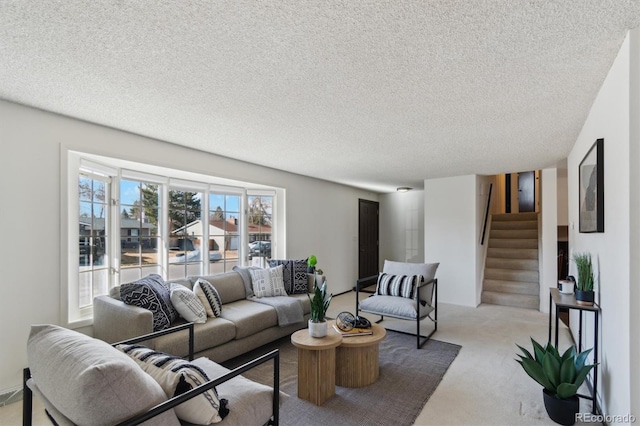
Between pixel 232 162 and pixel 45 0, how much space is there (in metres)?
2.98

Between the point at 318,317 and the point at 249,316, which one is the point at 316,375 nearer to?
the point at 318,317

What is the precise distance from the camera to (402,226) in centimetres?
775

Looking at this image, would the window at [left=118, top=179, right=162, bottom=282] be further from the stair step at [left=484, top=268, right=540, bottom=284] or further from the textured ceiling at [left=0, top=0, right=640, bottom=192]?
the stair step at [left=484, top=268, right=540, bottom=284]

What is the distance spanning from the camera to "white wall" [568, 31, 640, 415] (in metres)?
1.58

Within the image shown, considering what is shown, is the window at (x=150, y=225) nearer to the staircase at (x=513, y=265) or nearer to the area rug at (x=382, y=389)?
the area rug at (x=382, y=389)

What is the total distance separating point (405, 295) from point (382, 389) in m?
1.46

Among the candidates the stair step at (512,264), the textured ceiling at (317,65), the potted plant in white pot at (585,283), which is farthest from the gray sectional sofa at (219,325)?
the stair step at (512,264)

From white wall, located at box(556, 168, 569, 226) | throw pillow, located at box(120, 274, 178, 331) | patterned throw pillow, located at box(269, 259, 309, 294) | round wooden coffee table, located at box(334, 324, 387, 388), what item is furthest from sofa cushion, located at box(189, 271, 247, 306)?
white wall, located at box(556, 168, 569, 226)

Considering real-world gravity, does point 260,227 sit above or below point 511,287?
above

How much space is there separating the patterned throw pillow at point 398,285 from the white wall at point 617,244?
6.00 ft

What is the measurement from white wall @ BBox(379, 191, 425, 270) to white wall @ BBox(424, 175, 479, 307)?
5.32 ft

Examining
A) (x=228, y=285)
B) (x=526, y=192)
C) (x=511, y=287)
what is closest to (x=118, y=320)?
(x=228, y=285)

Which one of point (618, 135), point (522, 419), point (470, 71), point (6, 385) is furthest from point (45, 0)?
point (522, 419)

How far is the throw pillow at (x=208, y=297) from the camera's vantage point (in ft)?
10.4
